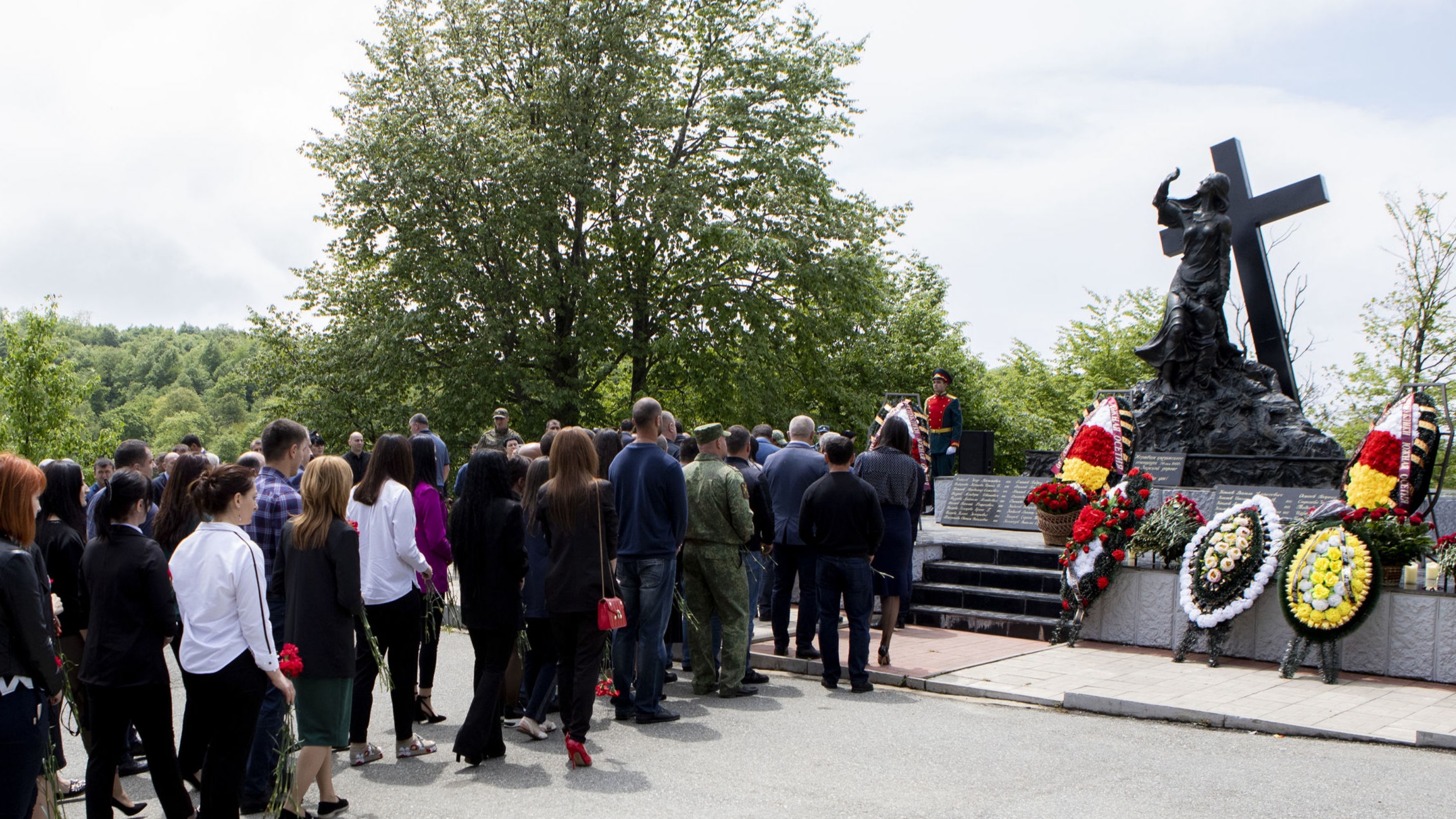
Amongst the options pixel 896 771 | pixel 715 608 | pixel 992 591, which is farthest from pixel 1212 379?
pixel 896 771

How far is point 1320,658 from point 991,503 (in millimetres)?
6749

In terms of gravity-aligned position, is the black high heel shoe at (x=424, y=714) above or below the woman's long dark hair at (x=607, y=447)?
below

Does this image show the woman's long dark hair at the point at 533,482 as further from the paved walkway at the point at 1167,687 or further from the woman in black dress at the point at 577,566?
the paved walkway at the point at 1167,687

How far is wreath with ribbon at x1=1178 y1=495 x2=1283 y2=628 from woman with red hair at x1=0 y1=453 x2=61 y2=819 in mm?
8260

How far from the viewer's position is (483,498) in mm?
6246

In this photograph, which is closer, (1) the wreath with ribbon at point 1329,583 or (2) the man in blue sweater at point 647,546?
(2) the man in blue sweater at point 647,546

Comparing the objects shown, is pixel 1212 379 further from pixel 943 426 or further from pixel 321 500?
pixel 321 500

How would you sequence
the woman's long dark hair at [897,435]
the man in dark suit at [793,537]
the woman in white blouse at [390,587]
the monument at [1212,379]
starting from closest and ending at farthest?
1. the woman in white blouse at [390,587]
2. the man in dark suit at [793,537]
3. the woman's long dark hair at [897,435]
4. the monument at [1212,379]

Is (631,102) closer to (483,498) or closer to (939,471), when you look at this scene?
(939,471)

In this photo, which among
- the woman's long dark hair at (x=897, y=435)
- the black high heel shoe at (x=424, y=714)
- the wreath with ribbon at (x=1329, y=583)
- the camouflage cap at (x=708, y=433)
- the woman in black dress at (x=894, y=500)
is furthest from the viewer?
the woman's long dark hair at (x=897, y=435)

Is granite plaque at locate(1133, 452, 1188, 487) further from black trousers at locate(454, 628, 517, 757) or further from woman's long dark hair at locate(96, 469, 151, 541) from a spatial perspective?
woman's long dark hair at locate(96, 469, 151, 541)

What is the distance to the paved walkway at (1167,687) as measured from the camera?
7250 mm

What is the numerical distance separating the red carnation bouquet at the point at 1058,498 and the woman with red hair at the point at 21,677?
31.3 feet

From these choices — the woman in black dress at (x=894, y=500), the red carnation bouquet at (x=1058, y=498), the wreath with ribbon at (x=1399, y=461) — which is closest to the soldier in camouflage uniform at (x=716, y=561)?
the woman in black dress at (x=894, y=500)
